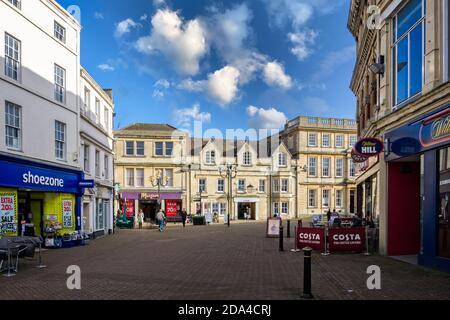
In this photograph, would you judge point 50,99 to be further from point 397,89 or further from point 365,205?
point 365,205

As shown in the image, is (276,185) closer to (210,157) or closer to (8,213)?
(210,157)

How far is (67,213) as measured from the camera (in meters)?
19.9

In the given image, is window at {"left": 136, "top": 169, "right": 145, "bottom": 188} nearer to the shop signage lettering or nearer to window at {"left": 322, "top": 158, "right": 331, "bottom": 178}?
window at {"left": 322, "top": 158, "right": 331, "bottom": 178}

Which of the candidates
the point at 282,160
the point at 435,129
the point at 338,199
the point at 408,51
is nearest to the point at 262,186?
the point at 282,160

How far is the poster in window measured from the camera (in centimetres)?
1967

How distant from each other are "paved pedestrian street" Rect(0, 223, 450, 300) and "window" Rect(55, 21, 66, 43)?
423 inches

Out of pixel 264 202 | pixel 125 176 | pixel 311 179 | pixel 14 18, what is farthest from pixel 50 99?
pixel 311 179

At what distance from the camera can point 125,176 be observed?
4797cm

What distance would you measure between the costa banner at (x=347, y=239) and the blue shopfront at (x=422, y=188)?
1.12 meters

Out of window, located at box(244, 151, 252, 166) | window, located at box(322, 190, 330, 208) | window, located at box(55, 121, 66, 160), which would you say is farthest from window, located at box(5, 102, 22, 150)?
window, located at box(322, 190, 330, 208)

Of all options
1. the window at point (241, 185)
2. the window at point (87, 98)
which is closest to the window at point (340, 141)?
the window at point (241, 185)

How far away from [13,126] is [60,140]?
12.0 feet

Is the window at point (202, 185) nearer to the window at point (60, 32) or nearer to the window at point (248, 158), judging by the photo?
the window at point (248, 158)
